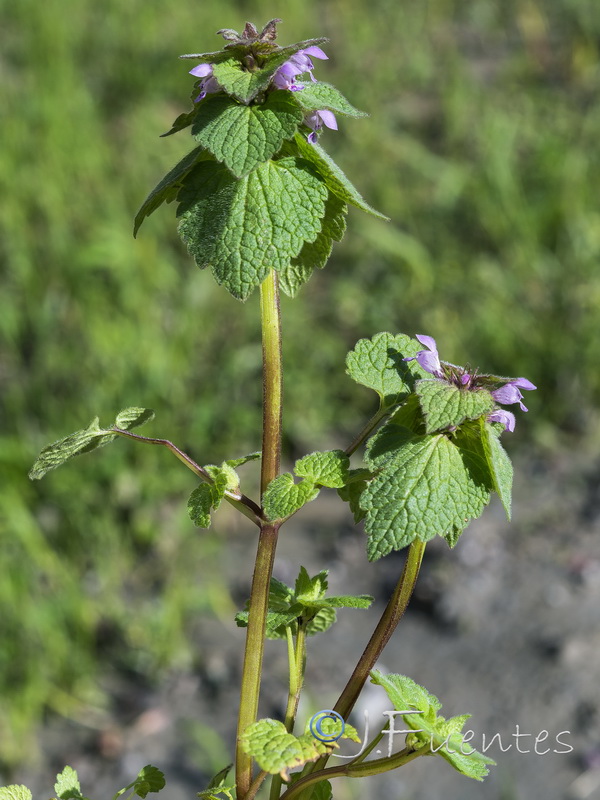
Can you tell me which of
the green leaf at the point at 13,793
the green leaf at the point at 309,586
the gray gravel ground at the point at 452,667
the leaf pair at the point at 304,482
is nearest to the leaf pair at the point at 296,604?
the green leaf at the point at 309,586

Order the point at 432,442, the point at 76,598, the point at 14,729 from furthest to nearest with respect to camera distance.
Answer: the point at 76,598, the point at 14,729, the point at 432,442

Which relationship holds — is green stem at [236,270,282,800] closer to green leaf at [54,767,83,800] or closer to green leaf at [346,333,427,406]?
green leaf at [346,333,427,406]

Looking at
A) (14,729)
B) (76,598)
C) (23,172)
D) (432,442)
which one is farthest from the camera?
(23,172)

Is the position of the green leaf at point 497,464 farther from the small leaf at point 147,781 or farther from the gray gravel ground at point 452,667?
the gray gravel ground at point 452,667

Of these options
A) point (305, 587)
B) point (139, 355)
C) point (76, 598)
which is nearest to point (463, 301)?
point (139, 355)

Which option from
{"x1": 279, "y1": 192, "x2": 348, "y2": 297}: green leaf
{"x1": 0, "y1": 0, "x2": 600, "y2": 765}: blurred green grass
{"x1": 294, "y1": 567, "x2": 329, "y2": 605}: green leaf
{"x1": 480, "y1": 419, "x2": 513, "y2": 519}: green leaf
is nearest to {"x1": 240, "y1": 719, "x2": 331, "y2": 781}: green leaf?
{"x1": 294, "y1": 567, "x2": 329, "y2": 605}: green leaf

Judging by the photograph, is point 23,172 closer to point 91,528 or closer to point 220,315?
point 220,315

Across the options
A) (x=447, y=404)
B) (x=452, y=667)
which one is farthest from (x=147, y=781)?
(x=452, y=667)

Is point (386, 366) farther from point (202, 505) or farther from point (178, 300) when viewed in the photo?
point (178, 300)
